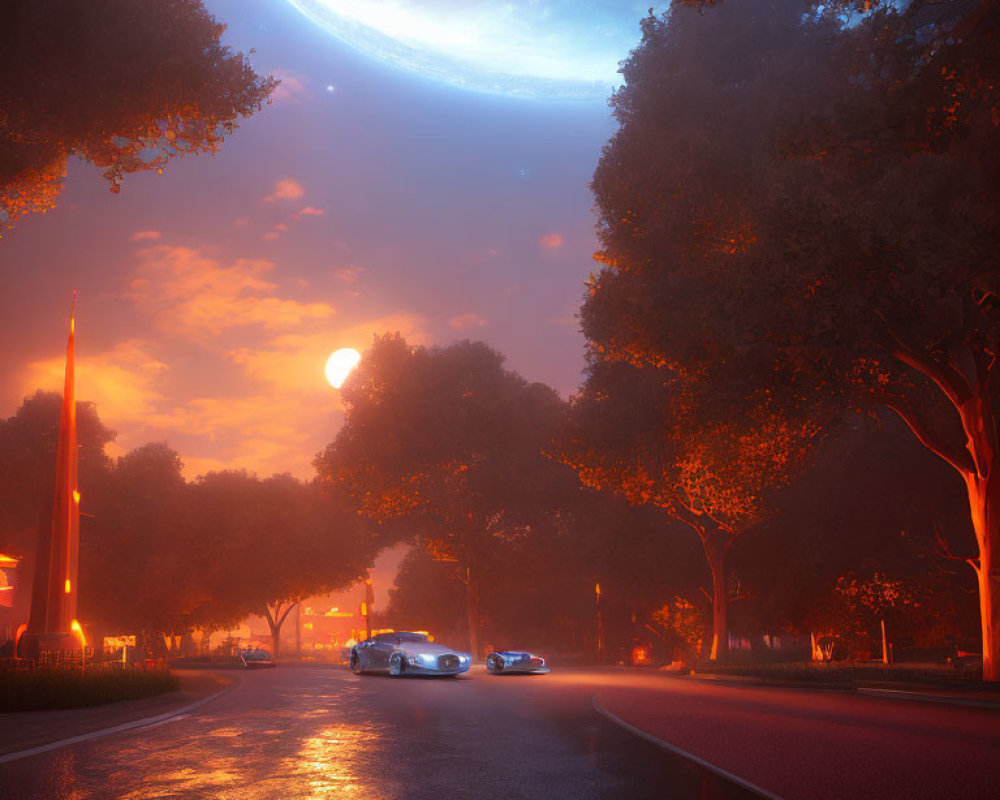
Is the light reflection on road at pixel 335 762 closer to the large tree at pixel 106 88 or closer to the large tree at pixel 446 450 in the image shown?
the large tree at pixel 106 88

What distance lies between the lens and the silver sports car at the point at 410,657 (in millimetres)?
25172

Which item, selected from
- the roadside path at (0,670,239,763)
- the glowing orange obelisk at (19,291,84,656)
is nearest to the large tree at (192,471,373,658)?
the glowing orange obelisk at (19,291,84,656)

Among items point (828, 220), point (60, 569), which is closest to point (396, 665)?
point (60, 569)

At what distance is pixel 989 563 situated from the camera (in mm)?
17641

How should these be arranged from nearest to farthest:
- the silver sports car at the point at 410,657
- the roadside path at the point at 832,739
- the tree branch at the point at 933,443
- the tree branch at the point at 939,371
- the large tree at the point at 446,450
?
the roadside path at the point at 832,739 < the tree branch at the point at 939,371 < the tree branch at the point at 933,443 < the silver sports car at the point at 410,657 < the large tree at the point at 446,450

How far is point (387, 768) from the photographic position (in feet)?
27.7

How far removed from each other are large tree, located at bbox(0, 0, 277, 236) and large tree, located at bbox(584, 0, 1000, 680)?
9975 millimetres

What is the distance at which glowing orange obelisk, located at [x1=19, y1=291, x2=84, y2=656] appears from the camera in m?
23.2

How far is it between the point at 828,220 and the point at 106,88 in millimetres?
12656

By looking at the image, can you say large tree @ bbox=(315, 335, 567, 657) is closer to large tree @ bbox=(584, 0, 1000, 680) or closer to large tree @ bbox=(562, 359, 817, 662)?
large tree @ bbox=(562, 359, 817, 662)

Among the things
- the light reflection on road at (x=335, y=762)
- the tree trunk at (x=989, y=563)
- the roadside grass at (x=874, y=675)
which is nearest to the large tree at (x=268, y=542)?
the roadside grass at (x=874, y=675)

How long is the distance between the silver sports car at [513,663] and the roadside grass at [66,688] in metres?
12.4

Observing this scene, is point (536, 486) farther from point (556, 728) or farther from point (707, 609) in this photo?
point (556, 728)

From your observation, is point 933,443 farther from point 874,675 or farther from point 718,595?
point 718,595
